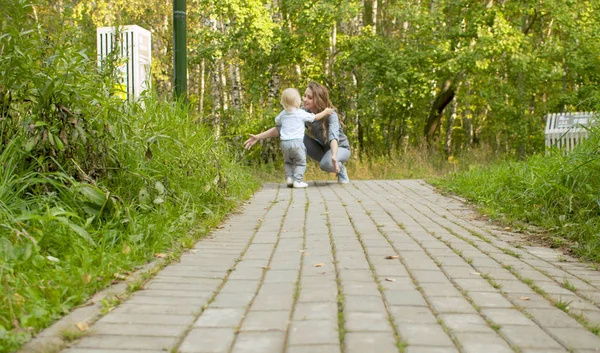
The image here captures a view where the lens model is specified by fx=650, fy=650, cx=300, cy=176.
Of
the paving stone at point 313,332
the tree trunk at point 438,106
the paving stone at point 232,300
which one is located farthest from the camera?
the tree trunk at point 438,106

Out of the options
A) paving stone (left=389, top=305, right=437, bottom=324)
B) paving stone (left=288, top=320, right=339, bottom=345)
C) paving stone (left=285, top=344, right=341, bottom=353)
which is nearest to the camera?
paving stone (left=285, top=344, right=341, bottom=353)

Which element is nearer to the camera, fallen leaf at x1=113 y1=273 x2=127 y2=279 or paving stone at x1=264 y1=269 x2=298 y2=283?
fallen leaf at x1=113 y1=273 x2=127 y2=279

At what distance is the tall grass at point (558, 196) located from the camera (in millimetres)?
5566

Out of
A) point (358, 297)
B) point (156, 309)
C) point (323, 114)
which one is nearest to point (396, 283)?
point (358, 297)

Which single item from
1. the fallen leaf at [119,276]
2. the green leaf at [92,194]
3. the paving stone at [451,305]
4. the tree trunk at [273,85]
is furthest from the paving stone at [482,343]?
the tree trunk at [273,85]

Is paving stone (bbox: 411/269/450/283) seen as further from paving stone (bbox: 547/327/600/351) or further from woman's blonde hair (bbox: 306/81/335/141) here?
woman's blonde hair (bbox: 306/81/335/141)

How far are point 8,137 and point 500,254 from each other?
12.4 ft

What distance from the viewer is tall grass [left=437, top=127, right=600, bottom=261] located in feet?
18.3

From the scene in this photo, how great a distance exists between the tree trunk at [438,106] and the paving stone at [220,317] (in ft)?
54.4

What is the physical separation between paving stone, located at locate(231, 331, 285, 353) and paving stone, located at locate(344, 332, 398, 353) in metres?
0.28

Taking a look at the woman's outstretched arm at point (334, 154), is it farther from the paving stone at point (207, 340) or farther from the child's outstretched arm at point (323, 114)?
the paving stone at point (207, 340)

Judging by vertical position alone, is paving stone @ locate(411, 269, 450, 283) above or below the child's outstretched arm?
below

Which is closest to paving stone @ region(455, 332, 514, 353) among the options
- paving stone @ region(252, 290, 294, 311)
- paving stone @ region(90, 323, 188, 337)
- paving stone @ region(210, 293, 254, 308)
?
paving stone @ region(252, 290, 294, 311)

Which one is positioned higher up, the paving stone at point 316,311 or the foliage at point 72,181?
the foliage at point 72,181
